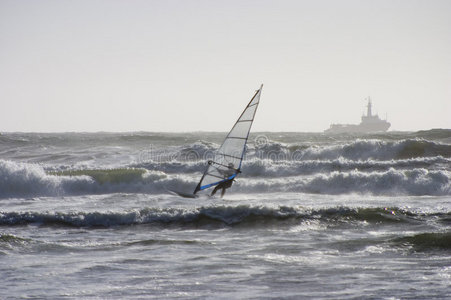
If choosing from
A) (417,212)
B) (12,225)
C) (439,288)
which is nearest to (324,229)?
(417,212)

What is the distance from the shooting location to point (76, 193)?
2144cm

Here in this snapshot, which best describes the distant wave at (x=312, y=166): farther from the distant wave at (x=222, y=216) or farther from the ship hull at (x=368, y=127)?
the ship hull at (x=368, y=127)

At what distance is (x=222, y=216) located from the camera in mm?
12805

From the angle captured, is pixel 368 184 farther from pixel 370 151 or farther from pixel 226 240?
pixel 226 240

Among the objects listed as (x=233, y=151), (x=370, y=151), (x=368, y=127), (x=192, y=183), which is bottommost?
(x=192, y=183)

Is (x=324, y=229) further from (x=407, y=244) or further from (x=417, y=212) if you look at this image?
(x=417, y=212)

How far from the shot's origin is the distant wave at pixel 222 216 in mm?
12352

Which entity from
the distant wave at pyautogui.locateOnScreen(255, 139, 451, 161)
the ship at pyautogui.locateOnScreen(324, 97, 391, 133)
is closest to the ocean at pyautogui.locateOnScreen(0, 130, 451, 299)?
the distant wave at pyautogui.locateOnScreen(255, 139, 451, 161)

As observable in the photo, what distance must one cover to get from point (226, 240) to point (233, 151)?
4.53 meters

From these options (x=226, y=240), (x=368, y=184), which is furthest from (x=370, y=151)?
(x=226, y=240)

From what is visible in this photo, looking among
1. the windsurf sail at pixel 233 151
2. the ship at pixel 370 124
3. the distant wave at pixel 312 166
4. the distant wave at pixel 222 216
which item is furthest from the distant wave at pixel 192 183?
the ship at pixel 370 124

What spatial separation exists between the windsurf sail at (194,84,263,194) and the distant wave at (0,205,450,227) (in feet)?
5.45

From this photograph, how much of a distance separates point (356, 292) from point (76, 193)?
17.0 meters

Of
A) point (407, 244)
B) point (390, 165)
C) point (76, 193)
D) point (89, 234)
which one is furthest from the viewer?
point (390, 165)
